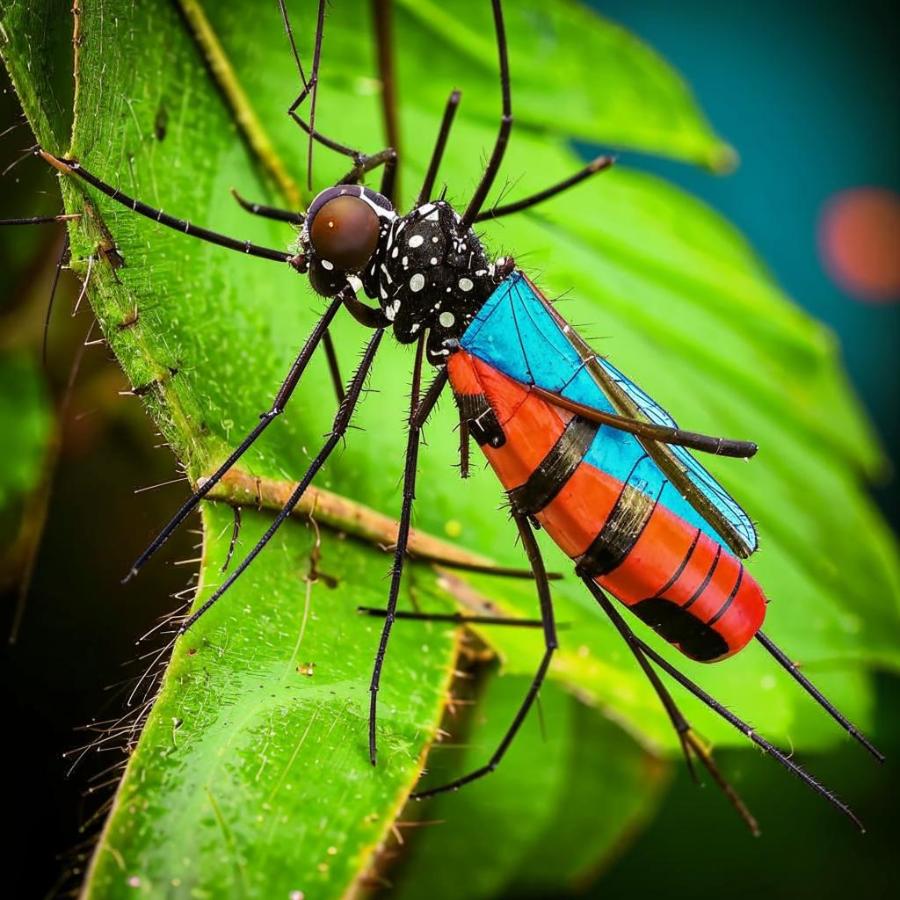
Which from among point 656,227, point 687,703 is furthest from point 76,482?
point 656,227

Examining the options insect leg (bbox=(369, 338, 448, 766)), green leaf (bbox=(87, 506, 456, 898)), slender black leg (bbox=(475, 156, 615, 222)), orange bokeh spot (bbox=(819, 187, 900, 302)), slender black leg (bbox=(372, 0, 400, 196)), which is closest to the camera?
green leaf (bbox=(87, 506, 456, 898))

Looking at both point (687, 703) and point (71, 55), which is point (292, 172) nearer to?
point (71, 55)

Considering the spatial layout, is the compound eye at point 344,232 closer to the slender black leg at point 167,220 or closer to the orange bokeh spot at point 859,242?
the slender black leg at point 167,220

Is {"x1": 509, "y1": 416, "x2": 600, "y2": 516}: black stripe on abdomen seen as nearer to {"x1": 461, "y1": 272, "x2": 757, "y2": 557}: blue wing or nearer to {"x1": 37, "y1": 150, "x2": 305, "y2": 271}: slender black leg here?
{"x1": 461, "y1": 272, "x2": 757, "y2": 557}: blue wing

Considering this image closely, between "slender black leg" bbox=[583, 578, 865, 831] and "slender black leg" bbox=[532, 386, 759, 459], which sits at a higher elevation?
"slender black leg" bbox=[532, 386, 759, 459]

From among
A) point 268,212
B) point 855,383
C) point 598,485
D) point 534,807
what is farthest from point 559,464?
point 855,383

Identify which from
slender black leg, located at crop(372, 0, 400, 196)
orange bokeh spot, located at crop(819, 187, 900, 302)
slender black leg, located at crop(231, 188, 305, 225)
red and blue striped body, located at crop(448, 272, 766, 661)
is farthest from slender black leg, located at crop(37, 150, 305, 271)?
orange bokeh spot, located at crop(819, 187, 900, 302)
